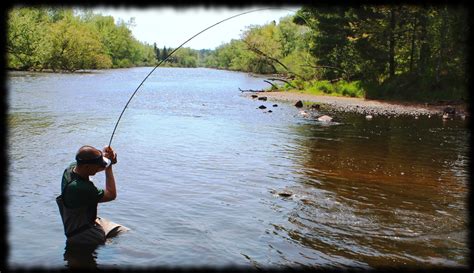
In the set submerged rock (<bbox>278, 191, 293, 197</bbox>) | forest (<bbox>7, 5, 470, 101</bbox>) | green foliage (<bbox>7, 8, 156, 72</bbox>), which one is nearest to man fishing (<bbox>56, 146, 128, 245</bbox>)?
submerged rock (<bbox>278, 191, 293, 197</bbox>)

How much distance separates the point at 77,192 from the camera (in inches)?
241

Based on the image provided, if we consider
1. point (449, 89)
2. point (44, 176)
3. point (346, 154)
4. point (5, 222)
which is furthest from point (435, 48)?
point (5, 222)

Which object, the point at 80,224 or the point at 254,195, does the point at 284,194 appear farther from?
the point at 80,224

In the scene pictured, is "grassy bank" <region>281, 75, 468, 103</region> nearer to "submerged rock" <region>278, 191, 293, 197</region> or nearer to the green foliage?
"submerged rock" <region>278, 191, 293, 197</region>

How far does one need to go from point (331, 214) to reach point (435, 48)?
28607 millimetres

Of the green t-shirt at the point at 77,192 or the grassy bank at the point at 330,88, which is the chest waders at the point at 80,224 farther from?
the grassy bank at the point at 330,88

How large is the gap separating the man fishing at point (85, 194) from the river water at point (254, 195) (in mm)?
288

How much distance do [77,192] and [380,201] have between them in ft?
20.5

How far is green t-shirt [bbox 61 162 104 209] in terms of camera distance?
20.0 feet

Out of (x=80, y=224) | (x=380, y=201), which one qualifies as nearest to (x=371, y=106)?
(x=380, y=201)

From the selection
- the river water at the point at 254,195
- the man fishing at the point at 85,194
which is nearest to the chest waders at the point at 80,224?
the man fishing at the point at 85,194

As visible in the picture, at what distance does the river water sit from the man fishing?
288 mm

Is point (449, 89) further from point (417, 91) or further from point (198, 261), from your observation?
point (198, 261)

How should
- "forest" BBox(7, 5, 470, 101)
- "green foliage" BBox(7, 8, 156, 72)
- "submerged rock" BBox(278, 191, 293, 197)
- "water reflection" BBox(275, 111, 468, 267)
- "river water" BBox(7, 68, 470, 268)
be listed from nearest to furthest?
"river water" BBox(7, 68, 470, 268) < "water reflection" BBox(275, 111, 468, 267) < "submerged rock" BBox(278, 191, 293, 197) < "forest" BBox(7, 5, 470, 101) < "green foliage" BBox(7, 8, 156, 72)
